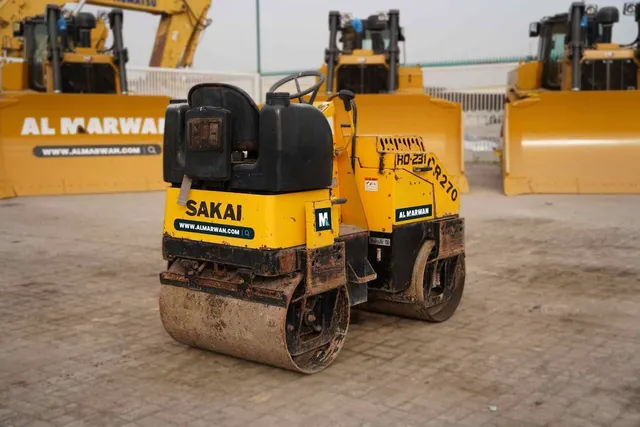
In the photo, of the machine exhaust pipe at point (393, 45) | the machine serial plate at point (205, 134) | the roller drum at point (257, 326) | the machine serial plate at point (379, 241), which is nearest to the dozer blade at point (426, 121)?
the machine exhaust pipe at point (393, 45)

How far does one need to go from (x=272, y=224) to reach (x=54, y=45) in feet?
35.9

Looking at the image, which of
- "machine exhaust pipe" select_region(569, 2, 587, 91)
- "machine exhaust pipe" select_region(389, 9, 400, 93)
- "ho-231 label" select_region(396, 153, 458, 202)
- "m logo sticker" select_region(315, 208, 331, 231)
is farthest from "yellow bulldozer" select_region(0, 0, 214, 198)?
"m logo sticker" select_region(315, 208, 331, 231)

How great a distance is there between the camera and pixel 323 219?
4086mm

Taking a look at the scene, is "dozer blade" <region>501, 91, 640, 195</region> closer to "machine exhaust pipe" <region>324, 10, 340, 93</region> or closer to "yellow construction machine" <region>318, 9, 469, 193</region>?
"yellow construction machine" <region>318, 9, 469, 193</region>

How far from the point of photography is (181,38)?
752 inches

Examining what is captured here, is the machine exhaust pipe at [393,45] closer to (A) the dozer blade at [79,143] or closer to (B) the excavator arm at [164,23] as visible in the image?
(A) the dozer blade at [79,143]

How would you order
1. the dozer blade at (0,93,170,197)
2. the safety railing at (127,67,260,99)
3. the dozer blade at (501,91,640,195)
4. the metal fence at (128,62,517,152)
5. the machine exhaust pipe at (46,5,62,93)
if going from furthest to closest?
the safety railing at (127,67,260,99)
the metal fence at (128,62,517,152)
the machine exhaust pipe at (46,5,62,93)
the dozer blade at (0,93,170,197)
the dozer blade at (501,91,640,195)

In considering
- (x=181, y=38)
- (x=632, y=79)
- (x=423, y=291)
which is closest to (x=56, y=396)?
(x=423, y=291)

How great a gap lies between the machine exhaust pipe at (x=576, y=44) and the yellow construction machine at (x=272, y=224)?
8873mm

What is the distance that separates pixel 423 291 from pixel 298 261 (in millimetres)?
1356

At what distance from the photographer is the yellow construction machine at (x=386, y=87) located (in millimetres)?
12016

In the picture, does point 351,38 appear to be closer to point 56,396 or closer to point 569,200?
point 569,200

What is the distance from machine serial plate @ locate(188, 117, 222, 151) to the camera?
12.7 feet

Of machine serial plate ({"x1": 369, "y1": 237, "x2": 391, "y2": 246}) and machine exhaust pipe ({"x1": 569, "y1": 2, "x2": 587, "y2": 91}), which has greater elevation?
machine exhaust pipe ({"x1": 569, "y1": 2, "x2": 587, "y2": 91})
